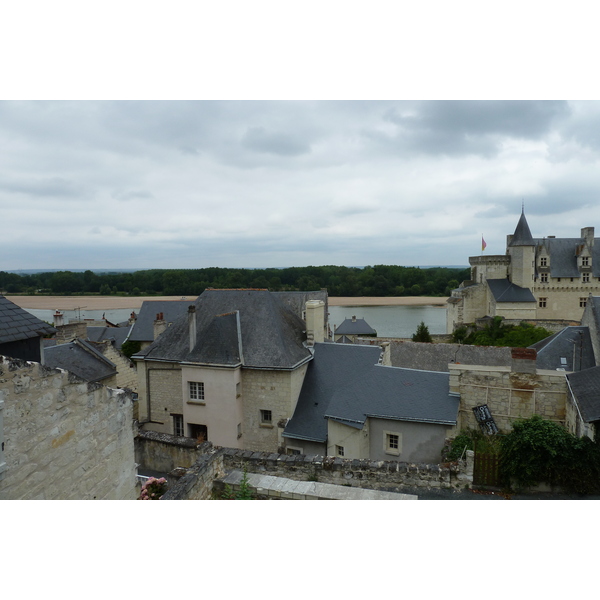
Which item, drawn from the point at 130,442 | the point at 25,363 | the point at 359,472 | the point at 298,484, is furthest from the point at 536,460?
the point at 25,363

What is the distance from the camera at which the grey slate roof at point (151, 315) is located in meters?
26.4

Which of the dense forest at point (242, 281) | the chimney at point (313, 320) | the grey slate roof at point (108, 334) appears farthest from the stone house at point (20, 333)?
the dense forest at point (242, 281)

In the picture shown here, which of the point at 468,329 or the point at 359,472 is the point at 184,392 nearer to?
the point at 359,472

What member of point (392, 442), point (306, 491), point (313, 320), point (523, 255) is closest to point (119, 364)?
point (313, 320)

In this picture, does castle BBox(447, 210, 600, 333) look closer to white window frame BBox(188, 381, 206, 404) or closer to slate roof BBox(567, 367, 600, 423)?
slate roof BBox(567, 367, 600, 423)

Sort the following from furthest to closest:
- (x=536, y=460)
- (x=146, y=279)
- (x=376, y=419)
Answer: (x=146, y=279), (x=376, y=419), (x=536, y=460)

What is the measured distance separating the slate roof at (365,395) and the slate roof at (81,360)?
7145 millimetres

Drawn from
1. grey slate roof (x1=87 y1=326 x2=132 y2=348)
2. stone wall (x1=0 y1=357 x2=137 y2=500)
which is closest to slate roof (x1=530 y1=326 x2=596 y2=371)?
stone wall (x1=0 y1=357 x2=137 y2=500)

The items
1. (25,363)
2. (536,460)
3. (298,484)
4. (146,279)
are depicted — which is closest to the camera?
(25,363)

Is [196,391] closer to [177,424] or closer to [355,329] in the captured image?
[177,424]

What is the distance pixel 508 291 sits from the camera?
33.8 m

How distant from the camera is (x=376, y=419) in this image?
9703 millimetres

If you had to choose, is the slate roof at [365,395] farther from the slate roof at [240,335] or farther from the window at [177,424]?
the window at [177,424]

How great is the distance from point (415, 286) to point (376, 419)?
8129 centimetres
